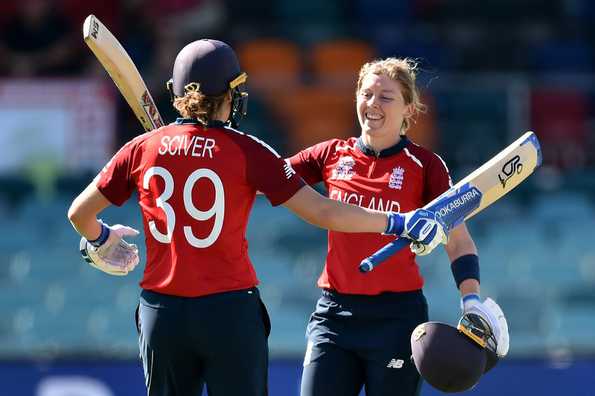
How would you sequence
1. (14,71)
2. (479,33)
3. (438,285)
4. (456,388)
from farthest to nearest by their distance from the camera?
(479,33) < (14,71) < (438,285) < (456,388)

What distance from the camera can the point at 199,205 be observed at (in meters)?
3.98

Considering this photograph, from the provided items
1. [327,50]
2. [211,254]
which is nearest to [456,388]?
[211,254]

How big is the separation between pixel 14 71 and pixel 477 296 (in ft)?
19.3

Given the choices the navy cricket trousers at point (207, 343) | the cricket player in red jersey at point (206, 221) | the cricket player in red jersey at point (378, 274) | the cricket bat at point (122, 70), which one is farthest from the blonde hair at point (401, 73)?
the navy cricket trousers at point (207, 343)

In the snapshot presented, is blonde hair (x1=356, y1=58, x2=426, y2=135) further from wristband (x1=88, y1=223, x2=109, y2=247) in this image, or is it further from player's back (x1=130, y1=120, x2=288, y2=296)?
wristband (x1=88, y1=223, x2=109, y2=247)

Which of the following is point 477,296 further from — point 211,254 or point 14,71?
point 14,71

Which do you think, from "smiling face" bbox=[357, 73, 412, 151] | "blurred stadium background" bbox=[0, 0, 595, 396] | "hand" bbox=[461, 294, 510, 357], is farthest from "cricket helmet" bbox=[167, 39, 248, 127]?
"blurred stadium background" bbox=[0, 0, 595, 396]

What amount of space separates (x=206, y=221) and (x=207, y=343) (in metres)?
0.39

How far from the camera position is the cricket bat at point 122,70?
470cm

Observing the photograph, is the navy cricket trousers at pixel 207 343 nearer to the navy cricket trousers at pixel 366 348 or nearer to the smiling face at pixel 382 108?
the navy cricket trousers at pixel 366 348

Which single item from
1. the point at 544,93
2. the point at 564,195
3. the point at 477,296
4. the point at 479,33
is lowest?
the point at 477,296

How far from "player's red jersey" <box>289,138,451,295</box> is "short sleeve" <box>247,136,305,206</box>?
20.6 inches

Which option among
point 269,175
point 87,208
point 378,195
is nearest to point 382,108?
point 378,195

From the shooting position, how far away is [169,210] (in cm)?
400
